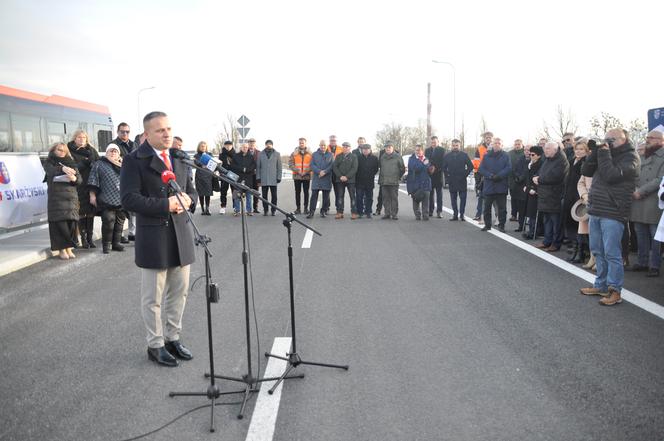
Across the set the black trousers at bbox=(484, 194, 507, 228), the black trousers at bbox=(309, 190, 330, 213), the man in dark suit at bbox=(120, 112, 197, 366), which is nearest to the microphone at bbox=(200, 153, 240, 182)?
the man in dark suit at bbox=(120, 112, 197, 366)

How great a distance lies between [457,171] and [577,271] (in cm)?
671

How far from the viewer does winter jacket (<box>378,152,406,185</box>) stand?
14.6 metres

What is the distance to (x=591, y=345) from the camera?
4820mm

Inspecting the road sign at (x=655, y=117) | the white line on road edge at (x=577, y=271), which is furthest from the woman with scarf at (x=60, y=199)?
the road sign at (x=655, y=117)

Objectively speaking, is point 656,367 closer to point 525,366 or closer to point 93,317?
point 525,366

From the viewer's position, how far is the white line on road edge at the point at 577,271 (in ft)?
19.7

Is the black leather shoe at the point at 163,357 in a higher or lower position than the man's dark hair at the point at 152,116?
lower

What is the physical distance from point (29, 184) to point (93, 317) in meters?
6.73

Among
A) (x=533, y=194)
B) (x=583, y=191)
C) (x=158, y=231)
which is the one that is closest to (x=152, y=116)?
(x=158, y=231)

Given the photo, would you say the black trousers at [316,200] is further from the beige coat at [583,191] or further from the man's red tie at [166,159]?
the man's red tie at [166,159]

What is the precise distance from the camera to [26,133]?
1834 cm

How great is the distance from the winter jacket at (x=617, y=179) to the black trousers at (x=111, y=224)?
7431mm

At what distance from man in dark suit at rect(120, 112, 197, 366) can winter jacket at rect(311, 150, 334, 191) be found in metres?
10.6

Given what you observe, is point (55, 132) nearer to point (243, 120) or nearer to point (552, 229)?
point (243, 120)
